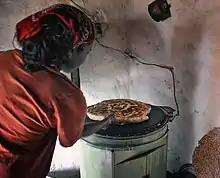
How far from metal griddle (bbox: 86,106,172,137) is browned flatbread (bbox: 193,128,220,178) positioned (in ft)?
0.68

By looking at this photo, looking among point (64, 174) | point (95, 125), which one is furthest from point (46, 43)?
point (64, 174)

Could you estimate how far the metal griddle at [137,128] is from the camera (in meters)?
1.74

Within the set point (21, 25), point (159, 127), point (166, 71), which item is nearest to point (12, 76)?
point (21, 25)

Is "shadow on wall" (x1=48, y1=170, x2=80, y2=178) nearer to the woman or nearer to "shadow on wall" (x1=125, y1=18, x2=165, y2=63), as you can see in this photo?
"shadow on wall" (x1=125, y1=18, x2=165, y2=63)

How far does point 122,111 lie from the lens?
1.89 meters

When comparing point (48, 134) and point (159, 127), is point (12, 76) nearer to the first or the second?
point (48, 134)

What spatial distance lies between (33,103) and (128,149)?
52cm

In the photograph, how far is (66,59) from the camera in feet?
4.87

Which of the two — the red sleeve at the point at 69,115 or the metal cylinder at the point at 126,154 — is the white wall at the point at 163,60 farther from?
the red sleeve at the point at 69,115

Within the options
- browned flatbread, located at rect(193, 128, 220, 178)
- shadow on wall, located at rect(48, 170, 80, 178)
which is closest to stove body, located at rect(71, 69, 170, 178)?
browned flatbread, located at rect(193, 128, 220, 178)

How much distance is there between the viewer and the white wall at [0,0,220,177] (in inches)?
80.8

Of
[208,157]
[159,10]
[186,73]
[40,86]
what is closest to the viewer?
[40,86]

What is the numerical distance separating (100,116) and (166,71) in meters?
0.54

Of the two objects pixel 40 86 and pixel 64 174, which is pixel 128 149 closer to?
pixel 40 86
